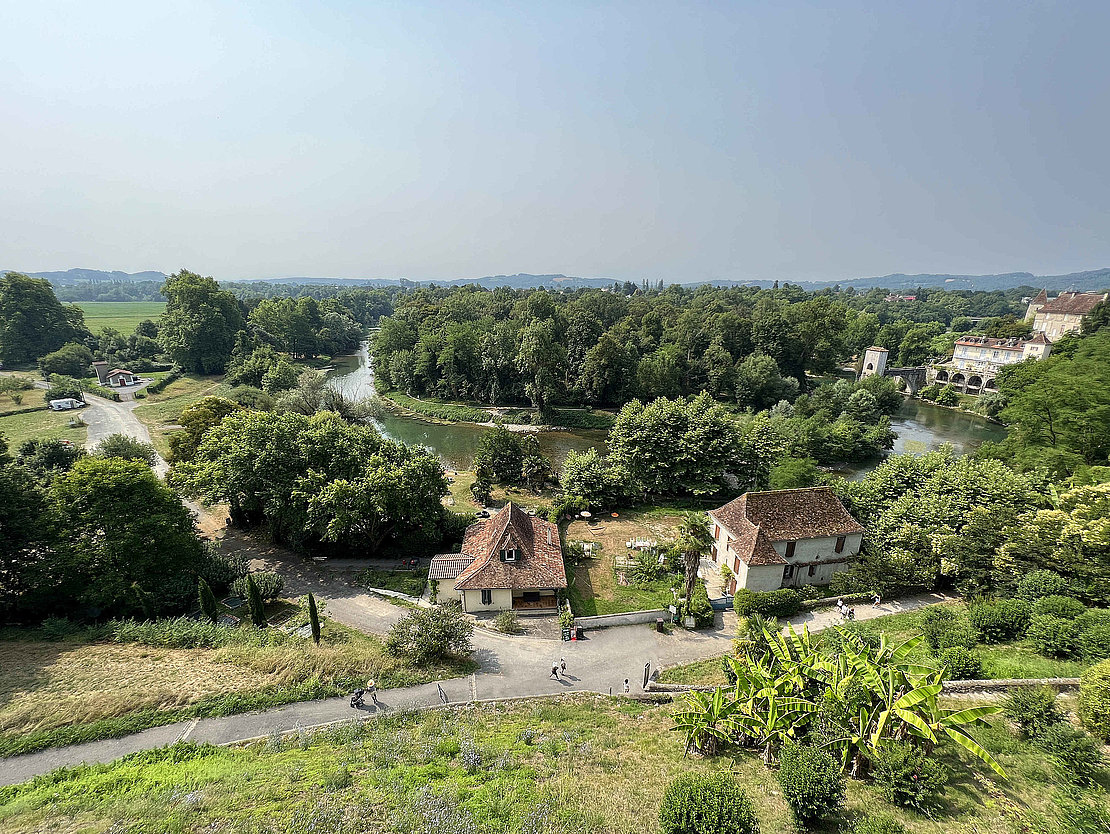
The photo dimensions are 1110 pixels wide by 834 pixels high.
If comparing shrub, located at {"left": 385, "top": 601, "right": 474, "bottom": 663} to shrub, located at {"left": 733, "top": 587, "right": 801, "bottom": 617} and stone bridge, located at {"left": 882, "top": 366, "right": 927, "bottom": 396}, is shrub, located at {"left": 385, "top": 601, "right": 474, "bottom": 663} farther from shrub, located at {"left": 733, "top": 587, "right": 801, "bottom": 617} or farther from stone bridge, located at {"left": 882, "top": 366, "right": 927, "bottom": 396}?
stone bridge, located at {"left": 882, "top": 366, "right": 927, "bottom": 396}

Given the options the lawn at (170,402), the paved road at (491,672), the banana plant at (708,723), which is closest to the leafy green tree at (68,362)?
the lawn at (170,402)

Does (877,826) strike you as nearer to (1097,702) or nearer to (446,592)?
(1097,702)

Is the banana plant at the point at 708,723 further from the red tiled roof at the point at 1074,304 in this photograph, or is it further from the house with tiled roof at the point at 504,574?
the red tiled roof at the point at 1074,304

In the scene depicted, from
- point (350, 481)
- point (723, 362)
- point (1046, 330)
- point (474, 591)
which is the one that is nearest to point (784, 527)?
point (474, 591)

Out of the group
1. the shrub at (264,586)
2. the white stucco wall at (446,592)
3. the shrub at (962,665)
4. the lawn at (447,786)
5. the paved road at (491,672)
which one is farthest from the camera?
the white stucco wall at (446,592)

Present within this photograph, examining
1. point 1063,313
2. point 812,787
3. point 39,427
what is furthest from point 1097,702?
point 1063,313

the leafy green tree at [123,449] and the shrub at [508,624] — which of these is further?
the leafy green tree at [123,449]

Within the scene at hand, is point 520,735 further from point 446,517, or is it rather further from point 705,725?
point 446,517
